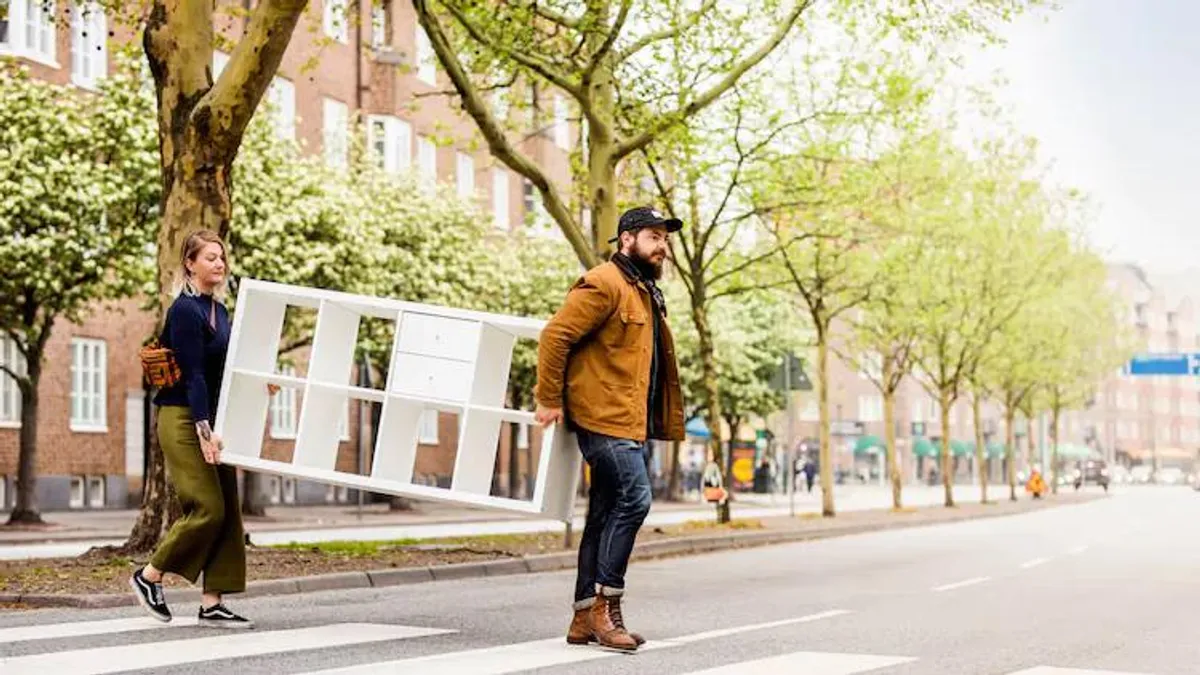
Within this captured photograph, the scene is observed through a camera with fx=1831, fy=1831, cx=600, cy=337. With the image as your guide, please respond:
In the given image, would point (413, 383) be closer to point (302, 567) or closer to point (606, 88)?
point (302, 567)

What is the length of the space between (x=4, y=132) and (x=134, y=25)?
10.2m

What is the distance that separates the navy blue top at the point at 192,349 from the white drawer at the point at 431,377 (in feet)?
4.06

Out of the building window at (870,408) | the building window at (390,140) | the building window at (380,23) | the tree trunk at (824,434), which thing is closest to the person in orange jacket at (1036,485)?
the building window at (390,140)

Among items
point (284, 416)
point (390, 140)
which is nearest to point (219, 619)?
Answer: point (284, 416)

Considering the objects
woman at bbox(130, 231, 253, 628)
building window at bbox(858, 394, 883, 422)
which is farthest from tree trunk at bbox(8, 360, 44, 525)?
building window at bbox(858, 394, 883, 422)

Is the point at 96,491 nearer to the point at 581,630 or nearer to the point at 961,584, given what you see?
the point at 961,584

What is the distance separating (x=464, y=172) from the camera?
174ft

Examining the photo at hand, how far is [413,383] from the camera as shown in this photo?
10508mm

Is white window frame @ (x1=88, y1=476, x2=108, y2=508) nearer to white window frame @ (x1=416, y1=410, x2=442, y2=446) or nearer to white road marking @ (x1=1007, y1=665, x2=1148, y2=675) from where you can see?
white window frame @ (x1=416, y1=410, x2=442, y2=446)

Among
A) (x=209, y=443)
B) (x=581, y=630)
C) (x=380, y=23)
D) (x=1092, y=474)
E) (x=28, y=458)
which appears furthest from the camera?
(x=1092, y=474)

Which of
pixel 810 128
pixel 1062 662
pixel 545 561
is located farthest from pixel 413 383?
pixel 810 128

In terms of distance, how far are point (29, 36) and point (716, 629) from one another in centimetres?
2789

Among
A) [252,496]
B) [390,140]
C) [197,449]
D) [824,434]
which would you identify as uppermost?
[390,140]

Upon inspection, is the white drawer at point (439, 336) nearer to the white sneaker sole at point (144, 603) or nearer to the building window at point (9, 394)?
the white sneaker sole at point (144, 603)
